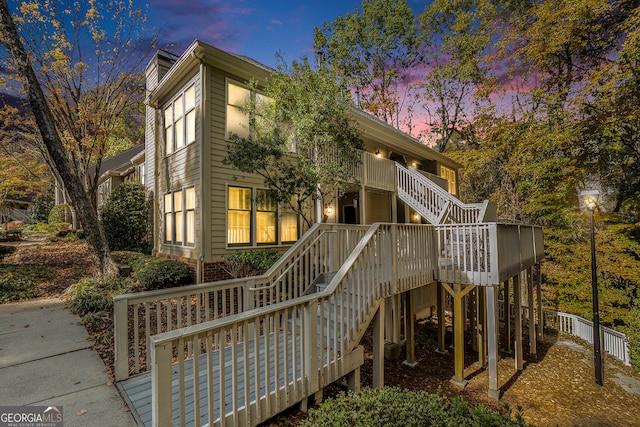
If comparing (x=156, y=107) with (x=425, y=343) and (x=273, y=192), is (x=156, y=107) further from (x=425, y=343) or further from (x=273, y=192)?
(x=425, y=343)

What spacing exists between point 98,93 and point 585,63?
19744 millimetres

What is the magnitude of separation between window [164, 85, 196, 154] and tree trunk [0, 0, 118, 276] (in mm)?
2911

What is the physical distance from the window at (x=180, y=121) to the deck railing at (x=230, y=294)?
503cm

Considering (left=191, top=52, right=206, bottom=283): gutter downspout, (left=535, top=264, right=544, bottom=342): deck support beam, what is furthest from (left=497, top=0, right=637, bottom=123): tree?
(left=191, top=52, right=206, bottom=283): gutter downspout

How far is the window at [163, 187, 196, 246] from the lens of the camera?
28.5ft

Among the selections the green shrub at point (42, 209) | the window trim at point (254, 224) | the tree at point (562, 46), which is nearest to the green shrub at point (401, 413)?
the window trim at point (254, 224)

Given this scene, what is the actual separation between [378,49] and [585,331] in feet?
69.9

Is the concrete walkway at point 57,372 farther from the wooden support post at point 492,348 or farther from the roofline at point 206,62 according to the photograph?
the roofline at point 206,62

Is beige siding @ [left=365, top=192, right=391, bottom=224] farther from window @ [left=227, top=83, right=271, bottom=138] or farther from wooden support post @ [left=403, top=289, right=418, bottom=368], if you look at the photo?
window @ [left=227, top=83, right=271, bottom=138]

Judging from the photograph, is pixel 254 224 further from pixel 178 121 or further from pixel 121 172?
pixel 121 172

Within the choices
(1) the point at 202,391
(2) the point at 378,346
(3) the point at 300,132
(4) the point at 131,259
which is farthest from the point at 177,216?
(2) the point at 378,346

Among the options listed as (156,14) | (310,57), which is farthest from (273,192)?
(156,14)

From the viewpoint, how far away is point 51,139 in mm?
7059

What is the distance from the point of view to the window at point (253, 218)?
330 inches
